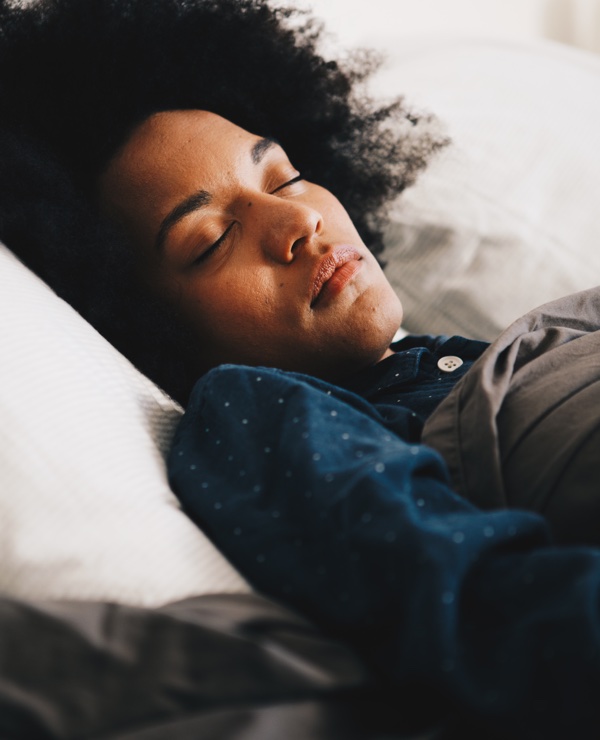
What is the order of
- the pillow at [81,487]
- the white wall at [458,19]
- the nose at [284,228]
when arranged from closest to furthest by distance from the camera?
the pillow at [81,487]
the nose at [284,228]
the white wall at [458,19]

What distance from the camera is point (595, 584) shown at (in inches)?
16.8

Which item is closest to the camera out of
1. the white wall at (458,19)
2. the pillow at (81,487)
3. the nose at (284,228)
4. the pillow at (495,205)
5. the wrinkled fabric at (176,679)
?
the wrinkled fabric at (176,679)

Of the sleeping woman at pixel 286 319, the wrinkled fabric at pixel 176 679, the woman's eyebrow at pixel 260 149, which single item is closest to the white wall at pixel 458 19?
the sleeping woman at pixel 286 319

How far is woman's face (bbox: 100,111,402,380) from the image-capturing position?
0.87 meters

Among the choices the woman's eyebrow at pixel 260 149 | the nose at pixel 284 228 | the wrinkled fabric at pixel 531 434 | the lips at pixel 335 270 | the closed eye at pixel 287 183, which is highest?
the woman's eyebrow at pixel 260 149

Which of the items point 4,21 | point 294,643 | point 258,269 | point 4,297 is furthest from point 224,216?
point 294,643

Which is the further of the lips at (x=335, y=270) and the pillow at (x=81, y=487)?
the lips at (x=335, y=270)

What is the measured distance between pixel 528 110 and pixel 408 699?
1.06 metres

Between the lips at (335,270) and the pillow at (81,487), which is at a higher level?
the lips at (335,270)

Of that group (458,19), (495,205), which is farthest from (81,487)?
(458,19)

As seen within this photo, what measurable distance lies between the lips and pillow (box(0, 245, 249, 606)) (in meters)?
0.26

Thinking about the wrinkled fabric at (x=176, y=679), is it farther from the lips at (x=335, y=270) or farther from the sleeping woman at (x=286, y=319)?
the lips at (x=335, y=270)

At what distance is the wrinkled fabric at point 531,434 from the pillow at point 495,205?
17.8 inches

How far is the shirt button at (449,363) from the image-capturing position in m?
0.88
